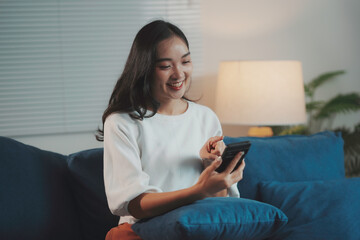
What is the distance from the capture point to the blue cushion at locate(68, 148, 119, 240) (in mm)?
1914

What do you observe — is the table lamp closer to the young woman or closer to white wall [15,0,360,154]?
white wall [15,0,360,154]

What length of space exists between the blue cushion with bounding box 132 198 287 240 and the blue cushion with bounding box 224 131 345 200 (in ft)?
2.18

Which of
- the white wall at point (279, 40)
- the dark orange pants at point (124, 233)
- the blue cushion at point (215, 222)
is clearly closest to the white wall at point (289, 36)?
the white wall at point (279, 40)

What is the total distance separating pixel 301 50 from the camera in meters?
3.37

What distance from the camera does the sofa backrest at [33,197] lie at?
1672 mm

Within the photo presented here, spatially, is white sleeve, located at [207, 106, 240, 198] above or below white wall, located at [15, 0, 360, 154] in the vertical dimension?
below

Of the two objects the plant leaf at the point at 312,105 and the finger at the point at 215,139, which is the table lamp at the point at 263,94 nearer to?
the plant leaf at the point at 312,105

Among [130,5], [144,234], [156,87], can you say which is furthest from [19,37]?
[144,234]

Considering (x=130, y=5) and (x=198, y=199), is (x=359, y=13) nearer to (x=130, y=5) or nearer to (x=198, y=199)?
(x=130, y=5)

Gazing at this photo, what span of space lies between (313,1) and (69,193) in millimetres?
2334

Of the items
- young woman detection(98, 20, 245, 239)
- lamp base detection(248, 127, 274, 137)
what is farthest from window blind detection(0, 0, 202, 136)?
young woman detection(98, 20, 245, 239)

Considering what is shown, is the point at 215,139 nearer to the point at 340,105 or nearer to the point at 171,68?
the point at 171,68

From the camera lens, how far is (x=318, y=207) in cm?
187

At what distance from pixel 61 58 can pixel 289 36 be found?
1.58 meters
